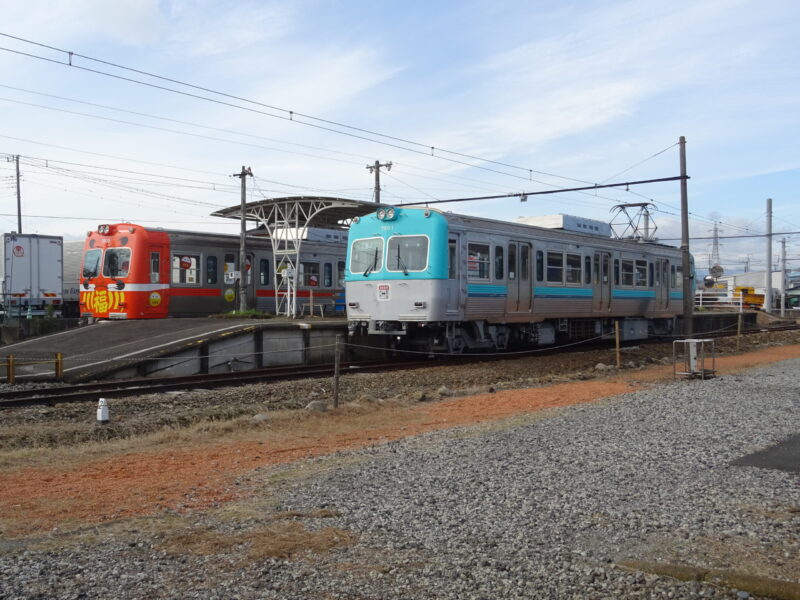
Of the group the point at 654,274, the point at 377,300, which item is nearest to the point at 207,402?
the point at 377,300

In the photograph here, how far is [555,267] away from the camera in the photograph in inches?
824

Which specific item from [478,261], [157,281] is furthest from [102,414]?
[157,281]

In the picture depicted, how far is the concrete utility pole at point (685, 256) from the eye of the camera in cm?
2431

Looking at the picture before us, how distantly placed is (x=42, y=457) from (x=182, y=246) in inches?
631

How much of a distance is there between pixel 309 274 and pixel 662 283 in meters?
12.4

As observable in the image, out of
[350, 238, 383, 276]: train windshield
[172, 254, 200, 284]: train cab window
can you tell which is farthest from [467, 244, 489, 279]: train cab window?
[172, 254, 200, 284]: train cab window

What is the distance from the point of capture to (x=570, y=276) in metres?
21.6

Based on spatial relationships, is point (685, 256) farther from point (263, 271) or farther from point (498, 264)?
point (263, 271)

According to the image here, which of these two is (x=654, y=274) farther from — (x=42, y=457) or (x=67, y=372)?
(x=42, y=457)

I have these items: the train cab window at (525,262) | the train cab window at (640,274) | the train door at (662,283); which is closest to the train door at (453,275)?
the train cab window at (525,262)

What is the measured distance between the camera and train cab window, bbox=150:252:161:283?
75.3ft

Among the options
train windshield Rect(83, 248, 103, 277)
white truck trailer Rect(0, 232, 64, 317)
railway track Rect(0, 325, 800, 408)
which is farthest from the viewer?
white truck trailer Rect(0, 232, 64, 317)

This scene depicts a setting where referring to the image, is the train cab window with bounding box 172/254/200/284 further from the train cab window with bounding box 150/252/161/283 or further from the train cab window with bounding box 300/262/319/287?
the train cab window with bounding box 300/262/319/287

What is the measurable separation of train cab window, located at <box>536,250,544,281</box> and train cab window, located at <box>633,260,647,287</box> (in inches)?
237
